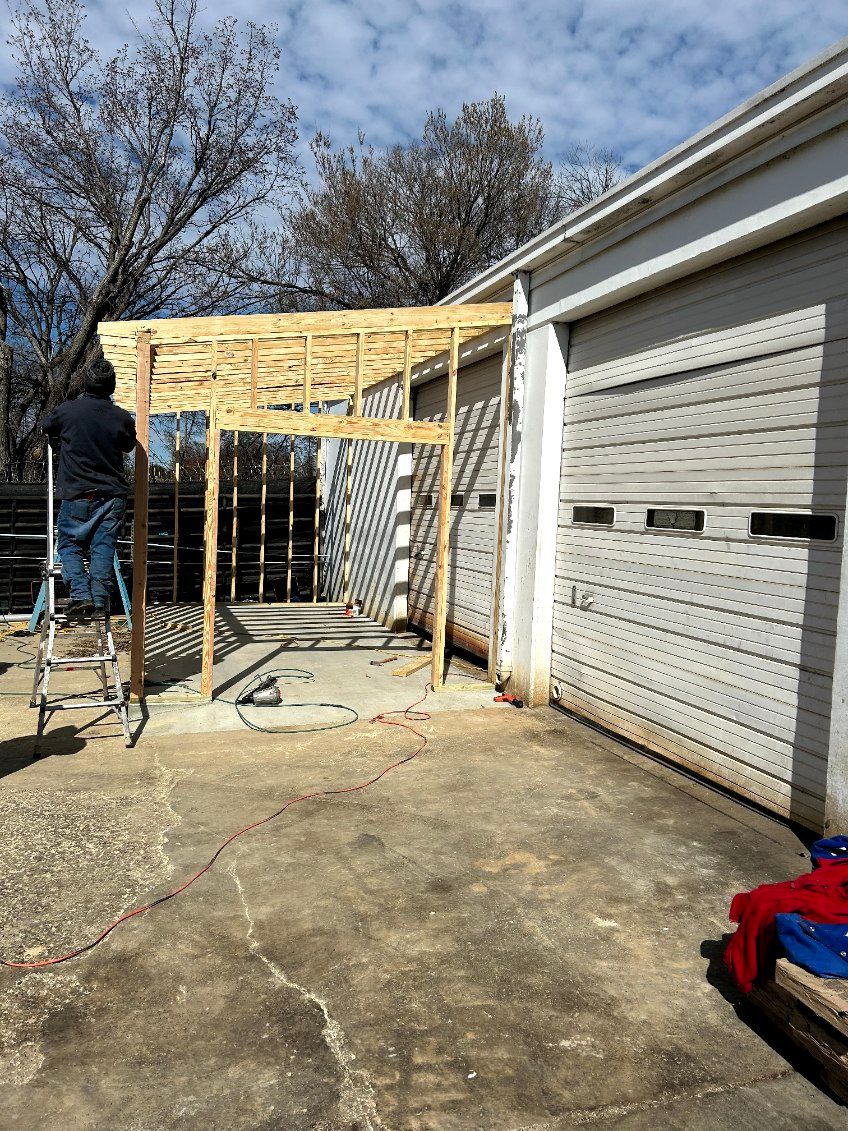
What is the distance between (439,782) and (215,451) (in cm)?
311

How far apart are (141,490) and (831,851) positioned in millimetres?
5218

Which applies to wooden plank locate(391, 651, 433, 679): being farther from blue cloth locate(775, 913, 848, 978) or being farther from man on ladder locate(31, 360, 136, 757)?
blue cloth locate(775, 913, 848, 978)

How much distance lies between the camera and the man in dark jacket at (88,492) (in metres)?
5.40

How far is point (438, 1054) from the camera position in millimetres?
2357

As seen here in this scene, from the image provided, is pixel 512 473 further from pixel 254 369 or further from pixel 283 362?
pixel 283 362

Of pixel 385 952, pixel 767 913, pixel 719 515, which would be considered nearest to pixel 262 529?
pixel 719 515

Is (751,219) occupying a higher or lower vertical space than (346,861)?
higher

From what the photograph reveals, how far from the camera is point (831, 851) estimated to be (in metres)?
3.01

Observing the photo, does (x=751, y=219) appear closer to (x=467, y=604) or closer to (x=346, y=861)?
(x=346, y=861)

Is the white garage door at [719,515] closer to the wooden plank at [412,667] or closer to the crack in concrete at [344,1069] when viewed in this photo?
the wooden plank at [412,667]

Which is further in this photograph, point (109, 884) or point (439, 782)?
point (439, 782)

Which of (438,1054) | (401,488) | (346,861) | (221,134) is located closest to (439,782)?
(346,861)

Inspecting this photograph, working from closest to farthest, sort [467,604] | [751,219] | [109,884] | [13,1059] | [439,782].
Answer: [13,1059] < [109,884] < [751,219] < [439,782] < [467,604]

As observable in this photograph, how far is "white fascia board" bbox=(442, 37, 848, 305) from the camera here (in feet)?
12.0
